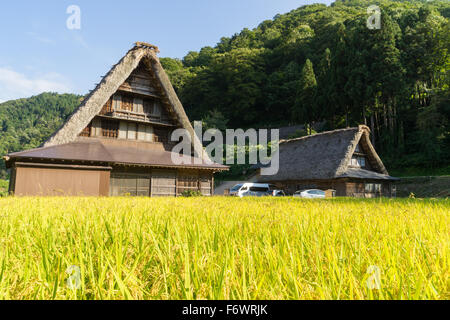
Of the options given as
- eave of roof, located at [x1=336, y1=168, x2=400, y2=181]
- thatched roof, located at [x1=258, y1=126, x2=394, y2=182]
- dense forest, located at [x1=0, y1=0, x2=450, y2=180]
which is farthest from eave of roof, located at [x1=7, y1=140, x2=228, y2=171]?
dense forest, located at [x1=0, y1=0, x2=450, y2=180]

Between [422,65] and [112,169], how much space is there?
99.2 feet

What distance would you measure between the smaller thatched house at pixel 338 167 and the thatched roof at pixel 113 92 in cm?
1059

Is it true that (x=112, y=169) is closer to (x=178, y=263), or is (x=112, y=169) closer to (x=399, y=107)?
(x=178, y=263)

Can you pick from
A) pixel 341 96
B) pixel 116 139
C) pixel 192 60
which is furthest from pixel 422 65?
pixel 192 60

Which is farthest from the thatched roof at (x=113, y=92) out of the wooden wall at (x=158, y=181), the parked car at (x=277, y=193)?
the parked car at (x=277, y=193)

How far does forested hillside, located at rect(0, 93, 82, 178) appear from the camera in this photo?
237 ft

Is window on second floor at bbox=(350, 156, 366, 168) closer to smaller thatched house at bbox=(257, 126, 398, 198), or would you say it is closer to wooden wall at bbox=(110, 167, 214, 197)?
smaller thatched house at bbox=(257, 126, 398, 198)

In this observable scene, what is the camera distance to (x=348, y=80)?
26.1m

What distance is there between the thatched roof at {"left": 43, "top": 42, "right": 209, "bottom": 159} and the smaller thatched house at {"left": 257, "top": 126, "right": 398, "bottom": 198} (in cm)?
1059

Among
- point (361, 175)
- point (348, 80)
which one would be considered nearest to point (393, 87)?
point (348, 80)

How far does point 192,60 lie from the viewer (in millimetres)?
63594

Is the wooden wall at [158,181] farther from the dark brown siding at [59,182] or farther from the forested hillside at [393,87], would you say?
the forested hillside at [393,87]

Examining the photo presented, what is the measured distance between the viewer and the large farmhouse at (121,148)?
10828 mm
